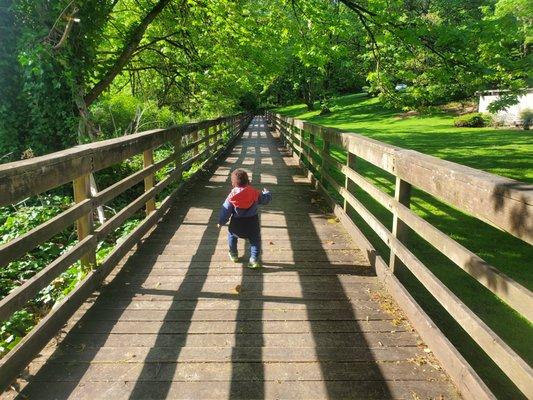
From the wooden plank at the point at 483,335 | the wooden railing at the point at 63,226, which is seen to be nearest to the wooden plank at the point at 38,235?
the wooden railing at the point at 63,226

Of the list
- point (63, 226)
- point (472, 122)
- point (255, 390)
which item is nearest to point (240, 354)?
point (255, 390)

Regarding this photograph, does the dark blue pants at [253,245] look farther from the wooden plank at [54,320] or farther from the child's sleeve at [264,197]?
the wooden plank at [54,320]

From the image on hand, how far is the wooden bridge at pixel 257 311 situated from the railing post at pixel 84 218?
2 cm

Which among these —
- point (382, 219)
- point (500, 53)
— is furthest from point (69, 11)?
point (500, 53)

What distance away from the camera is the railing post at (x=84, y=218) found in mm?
4004

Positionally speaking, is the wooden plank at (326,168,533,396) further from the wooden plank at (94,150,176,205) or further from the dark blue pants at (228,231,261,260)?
the wooden plank at (94,150,176,205)

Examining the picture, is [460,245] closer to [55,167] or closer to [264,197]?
[264,197]

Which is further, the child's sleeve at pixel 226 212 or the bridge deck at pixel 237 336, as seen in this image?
the child's sleeve at pixel 226 212

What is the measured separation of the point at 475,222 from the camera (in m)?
→ 7.65

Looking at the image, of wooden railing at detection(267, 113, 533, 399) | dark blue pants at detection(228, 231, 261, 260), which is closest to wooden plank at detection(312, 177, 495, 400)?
wooden railing at detection(267, 113, 533, 399)

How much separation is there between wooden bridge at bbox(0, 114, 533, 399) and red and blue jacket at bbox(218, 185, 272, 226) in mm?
571

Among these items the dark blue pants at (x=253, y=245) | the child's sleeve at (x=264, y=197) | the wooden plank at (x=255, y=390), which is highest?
the child's sleeve at (x=264, y=197)

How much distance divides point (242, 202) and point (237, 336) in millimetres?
1805

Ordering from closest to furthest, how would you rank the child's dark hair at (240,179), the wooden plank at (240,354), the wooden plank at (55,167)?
the wooden plank at (55,167)
the wooden plank at (240,354)
the child's dark hair at (240,179)
